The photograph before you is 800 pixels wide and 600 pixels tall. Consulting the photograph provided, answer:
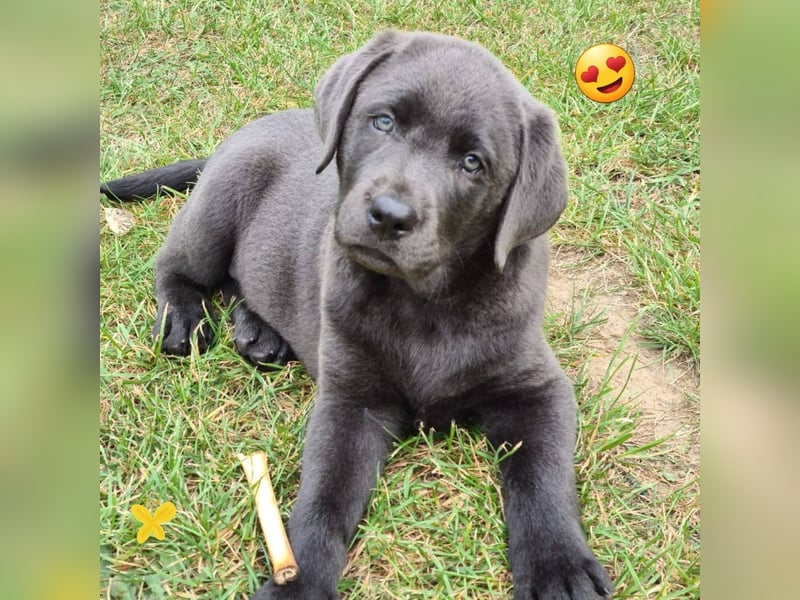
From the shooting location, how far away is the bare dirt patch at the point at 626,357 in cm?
292

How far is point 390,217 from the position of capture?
2.19m

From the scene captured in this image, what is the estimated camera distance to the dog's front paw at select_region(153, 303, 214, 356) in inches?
124

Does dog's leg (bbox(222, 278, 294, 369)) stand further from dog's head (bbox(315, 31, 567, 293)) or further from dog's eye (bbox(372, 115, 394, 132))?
dog's eye (bbox(372, 115, 394, 132))

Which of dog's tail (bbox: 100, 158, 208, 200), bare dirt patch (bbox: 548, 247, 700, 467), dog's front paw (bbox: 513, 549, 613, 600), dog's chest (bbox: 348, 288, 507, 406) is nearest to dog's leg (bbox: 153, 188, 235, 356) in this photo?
dog's tail (bbox: 100, 158, 208, 200)

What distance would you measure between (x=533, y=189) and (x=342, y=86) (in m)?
0.65

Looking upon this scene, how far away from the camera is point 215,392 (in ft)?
9.77

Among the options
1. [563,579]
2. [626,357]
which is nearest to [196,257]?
[626,357]

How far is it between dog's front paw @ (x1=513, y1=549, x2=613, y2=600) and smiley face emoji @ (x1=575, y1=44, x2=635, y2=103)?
9.52 ft

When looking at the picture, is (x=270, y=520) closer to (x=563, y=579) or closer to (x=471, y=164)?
(x=563, y=579)
